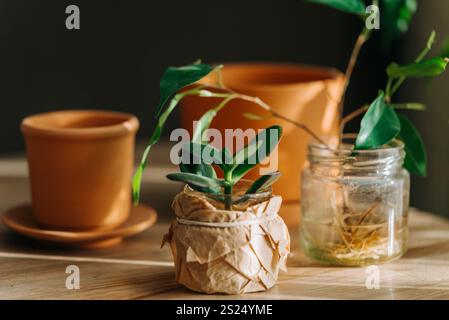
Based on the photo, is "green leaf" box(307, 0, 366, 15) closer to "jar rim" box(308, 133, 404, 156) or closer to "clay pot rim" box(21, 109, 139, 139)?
"jar rim" box(308, 133, 404, 156)

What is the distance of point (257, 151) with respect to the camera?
2.59 ft

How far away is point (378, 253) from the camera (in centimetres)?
85

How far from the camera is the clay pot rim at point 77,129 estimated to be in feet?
2.87

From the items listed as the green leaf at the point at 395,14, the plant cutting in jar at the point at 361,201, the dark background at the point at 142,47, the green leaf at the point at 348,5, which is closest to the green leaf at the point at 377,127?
the plant cutting in jar at the point at 361,201

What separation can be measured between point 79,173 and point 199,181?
0.64 ft

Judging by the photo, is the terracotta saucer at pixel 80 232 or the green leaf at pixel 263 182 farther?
the terracotta saucer at pixel 80 232

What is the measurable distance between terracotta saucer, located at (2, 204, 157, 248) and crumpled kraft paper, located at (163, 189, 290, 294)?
0.47ft

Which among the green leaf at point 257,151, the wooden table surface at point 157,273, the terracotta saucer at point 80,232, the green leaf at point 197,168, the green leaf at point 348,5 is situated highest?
the green leaf at point 348,5

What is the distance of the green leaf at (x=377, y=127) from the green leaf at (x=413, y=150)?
0.10m

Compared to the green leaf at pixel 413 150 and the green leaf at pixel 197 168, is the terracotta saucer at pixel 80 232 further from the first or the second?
the green leaf at pixel 413 150

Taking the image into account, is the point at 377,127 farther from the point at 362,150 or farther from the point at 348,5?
the point at 348,5

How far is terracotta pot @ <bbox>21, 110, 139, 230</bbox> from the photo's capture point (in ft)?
2.89

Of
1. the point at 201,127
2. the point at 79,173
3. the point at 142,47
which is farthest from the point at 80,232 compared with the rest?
the point at 142,47

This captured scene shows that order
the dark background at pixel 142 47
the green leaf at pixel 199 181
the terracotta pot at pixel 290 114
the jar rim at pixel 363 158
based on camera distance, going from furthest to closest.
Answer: the dark background at pixel 142 47 → the terracotta pot at pixel 290 114 → the jar rim at pixel 363 158 → the green leaf at pixel 199 181
